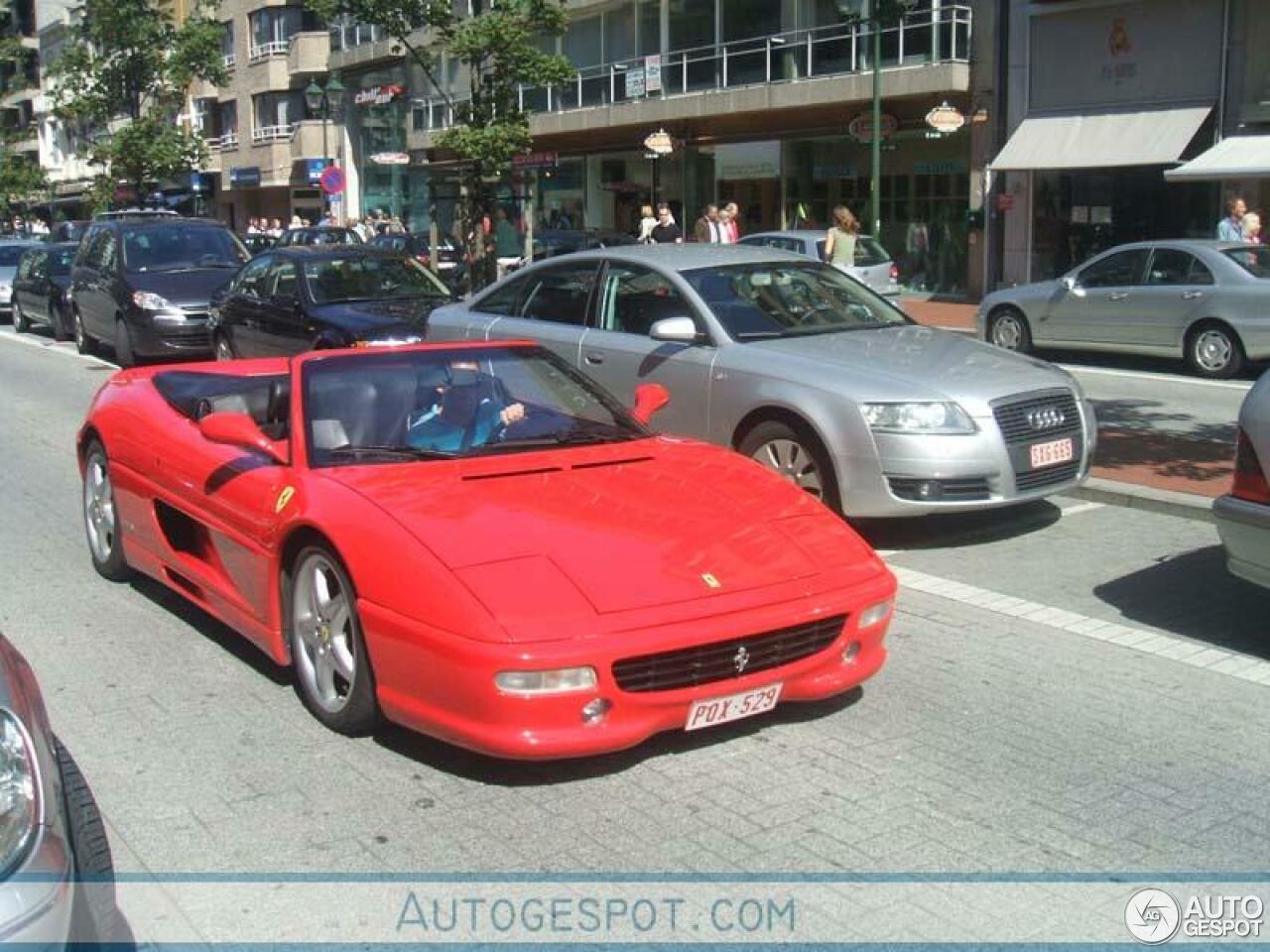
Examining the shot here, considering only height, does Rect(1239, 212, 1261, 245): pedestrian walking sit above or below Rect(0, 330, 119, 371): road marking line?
above

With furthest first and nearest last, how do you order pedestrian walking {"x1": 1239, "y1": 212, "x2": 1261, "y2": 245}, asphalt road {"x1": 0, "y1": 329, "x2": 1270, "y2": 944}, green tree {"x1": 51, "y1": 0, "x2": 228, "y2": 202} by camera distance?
green tree {"x1": 51, "y1": 0, "x2": 228, "y2": 202}, pedestrian walking {"x1": 1239, "y1": 212, "x2": 1261, "y2": 245}, asphalt road {"x1": 0, "y1": 329, "x2": 1270, "y2": 944}

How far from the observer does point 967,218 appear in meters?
28.1

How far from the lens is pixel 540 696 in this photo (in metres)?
4.12

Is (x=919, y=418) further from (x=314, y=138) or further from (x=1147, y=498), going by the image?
(x=314, y=138)

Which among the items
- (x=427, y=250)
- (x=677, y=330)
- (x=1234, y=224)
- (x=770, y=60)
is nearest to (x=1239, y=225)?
(x=1234, y=224)

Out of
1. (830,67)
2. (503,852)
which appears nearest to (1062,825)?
(503,852)

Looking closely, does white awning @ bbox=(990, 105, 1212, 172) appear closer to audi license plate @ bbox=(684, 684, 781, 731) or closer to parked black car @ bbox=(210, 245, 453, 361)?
parked black car @ bbox=(210, 245, 453, 361)

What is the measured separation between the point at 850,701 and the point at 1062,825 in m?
1.18

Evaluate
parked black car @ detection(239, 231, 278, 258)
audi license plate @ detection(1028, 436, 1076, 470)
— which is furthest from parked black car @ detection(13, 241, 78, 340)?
audi license plate @ detection(1028, 436, 1076, 470)

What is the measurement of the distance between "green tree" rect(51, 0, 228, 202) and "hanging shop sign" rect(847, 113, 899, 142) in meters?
19.7

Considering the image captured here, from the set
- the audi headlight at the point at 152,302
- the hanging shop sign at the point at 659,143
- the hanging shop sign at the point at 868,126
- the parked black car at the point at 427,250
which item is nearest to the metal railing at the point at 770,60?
the hanging shop sign at the point at 868,126

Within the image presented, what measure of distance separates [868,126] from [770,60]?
5.36 metres

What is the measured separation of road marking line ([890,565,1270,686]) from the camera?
5754mm

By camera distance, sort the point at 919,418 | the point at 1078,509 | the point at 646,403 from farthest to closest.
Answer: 1. the point at 1078,509
2. the point at 919,418
3. the point at 646,403
